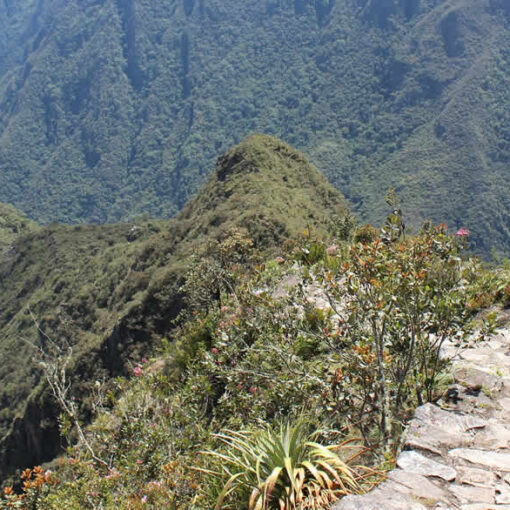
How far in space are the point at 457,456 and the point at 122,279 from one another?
1540 inches

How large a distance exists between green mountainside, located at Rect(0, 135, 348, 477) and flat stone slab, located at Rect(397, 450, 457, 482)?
523cm

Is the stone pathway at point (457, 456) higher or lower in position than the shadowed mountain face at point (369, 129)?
lower

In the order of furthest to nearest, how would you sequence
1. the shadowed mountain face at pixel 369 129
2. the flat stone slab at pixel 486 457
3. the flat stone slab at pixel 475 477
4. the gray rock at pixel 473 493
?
the shadowed mountain face at pixel 369 129 → the flat stone slab at pixel 486 457 → the flat stone slab at pixel 475 477 → the gray rock at pixel 473 493

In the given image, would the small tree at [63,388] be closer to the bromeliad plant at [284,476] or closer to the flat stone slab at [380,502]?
the bromeliad plant at [284,476]

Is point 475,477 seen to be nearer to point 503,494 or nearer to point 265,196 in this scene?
point 503,494

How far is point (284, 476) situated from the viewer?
155 inches

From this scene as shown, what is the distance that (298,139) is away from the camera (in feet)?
528

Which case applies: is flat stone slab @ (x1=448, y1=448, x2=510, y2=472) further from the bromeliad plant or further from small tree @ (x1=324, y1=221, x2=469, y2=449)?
the bromeliad plant

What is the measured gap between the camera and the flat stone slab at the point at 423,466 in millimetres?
3773

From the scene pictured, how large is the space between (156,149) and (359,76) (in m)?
67.2

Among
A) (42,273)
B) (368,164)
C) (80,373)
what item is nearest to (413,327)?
(80,373)

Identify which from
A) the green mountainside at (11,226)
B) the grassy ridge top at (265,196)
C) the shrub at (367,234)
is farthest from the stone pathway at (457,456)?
the green mountainside at (11,226)

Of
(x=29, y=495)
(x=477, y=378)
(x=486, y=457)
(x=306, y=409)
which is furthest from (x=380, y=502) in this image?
(x=29, y=495)

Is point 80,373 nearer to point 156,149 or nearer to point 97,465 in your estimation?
point 97,465
